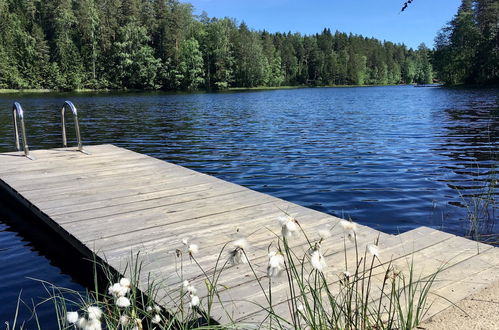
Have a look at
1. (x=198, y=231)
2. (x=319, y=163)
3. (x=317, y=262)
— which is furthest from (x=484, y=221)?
(x=317, y=262)

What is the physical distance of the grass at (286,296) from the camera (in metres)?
1.45

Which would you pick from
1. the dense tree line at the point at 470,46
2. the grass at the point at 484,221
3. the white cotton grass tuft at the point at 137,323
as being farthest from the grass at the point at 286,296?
the dense tree line at the point at 470,46

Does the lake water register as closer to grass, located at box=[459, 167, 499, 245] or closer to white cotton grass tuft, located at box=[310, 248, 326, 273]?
grass, located at box=[459, 167, 499, 245]

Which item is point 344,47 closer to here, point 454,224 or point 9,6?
point 9,6

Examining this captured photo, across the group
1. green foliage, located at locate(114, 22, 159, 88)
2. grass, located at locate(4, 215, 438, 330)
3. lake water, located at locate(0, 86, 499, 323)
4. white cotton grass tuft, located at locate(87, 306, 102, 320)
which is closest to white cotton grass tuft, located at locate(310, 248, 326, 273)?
grass, located at locate(4, 215, 438, 330)

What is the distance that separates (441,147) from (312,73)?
328 ft

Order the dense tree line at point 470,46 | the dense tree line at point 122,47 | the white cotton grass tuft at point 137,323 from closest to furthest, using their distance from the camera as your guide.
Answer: the white cotton grass tuft at point 137,323 < the dense tree line at point 470,46 < the dense tree line at point 122,47

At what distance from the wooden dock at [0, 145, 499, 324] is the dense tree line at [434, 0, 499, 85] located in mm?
57885

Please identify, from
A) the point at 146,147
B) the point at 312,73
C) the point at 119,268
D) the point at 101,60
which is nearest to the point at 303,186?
the point at 119,268

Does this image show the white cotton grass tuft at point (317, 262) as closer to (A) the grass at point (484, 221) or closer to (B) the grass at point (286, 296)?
(B) the grass at point (286, 296)

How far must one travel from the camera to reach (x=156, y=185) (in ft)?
18.8

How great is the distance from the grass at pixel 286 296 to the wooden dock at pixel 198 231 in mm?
43

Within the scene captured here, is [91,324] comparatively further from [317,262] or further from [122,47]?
[122,47]

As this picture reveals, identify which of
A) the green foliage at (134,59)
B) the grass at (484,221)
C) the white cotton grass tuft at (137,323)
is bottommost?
the grass at (484,221)
